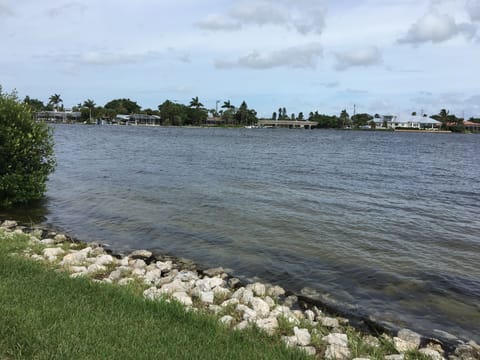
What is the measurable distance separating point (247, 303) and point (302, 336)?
1.54 metres

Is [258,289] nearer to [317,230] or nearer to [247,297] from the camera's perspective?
[247,297]

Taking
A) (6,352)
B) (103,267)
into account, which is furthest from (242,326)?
(103,267)

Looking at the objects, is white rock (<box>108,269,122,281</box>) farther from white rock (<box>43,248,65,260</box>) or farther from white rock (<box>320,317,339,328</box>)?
white rock (<box>320,317,339,328</box>)

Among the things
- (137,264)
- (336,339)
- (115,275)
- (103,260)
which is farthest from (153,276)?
(336,339)

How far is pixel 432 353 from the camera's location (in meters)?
6.26

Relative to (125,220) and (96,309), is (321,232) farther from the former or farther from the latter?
(96,309)

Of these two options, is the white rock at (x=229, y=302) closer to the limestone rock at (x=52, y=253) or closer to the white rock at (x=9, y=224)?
the limestone rock at (x=52, y=253)

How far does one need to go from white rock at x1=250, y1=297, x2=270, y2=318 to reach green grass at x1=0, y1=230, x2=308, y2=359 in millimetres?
1059

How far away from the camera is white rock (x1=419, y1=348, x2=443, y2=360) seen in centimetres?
612

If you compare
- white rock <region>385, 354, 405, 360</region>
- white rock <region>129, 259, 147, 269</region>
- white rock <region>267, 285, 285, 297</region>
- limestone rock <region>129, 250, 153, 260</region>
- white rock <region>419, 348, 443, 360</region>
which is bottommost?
white rock <region>267, 285, 285, 297</region>

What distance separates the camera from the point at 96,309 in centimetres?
573

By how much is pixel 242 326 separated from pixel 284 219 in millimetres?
9680

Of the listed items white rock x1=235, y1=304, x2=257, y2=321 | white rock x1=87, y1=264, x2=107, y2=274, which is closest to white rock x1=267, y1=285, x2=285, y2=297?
white rock x1=235, y1=304, x2=257, y2=321

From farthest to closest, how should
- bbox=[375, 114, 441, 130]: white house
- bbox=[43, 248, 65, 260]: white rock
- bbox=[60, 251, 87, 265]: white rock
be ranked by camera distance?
bbox=[375, 114, 441, 130]: white house < bbox=[43, 248, 65, 260]: white rock < bbox=[60, 251, 87, 265]: white rock
